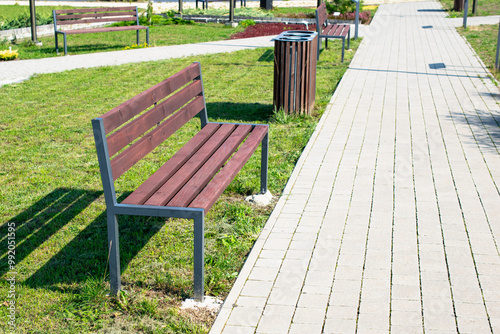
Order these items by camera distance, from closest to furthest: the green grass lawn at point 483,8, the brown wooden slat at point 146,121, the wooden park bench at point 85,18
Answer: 1. the brown wooden slat at point 146,121
2. the wooden park bench at point 85,18
3. the green grass lawn at point 483,8

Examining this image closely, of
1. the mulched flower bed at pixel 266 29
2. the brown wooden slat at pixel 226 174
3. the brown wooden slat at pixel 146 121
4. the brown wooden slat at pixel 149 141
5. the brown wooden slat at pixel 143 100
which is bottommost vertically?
the brown wooden slat at pixel 226 174

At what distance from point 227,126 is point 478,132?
3.36 metres

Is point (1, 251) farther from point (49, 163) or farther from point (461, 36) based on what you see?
point (461, 36)

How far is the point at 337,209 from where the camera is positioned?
4.84m

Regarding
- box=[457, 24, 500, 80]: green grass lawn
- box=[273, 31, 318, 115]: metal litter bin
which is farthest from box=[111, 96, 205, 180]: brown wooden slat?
box=[457, 24, 500, 80]: green grass lawn

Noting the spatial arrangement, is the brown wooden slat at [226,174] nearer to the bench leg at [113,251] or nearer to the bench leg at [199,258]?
the bench leg at [199,258]

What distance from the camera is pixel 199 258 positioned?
11.4 ft

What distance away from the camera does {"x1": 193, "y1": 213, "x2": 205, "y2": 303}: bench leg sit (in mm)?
3447

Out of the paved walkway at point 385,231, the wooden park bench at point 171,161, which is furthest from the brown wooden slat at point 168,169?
the paved walkway at point 385,231

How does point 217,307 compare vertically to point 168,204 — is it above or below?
below

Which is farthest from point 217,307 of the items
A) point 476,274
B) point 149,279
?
point 476,274

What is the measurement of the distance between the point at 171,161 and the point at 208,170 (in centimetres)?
34

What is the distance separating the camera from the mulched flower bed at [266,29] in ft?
56.4

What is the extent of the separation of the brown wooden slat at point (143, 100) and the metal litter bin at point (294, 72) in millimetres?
2228
